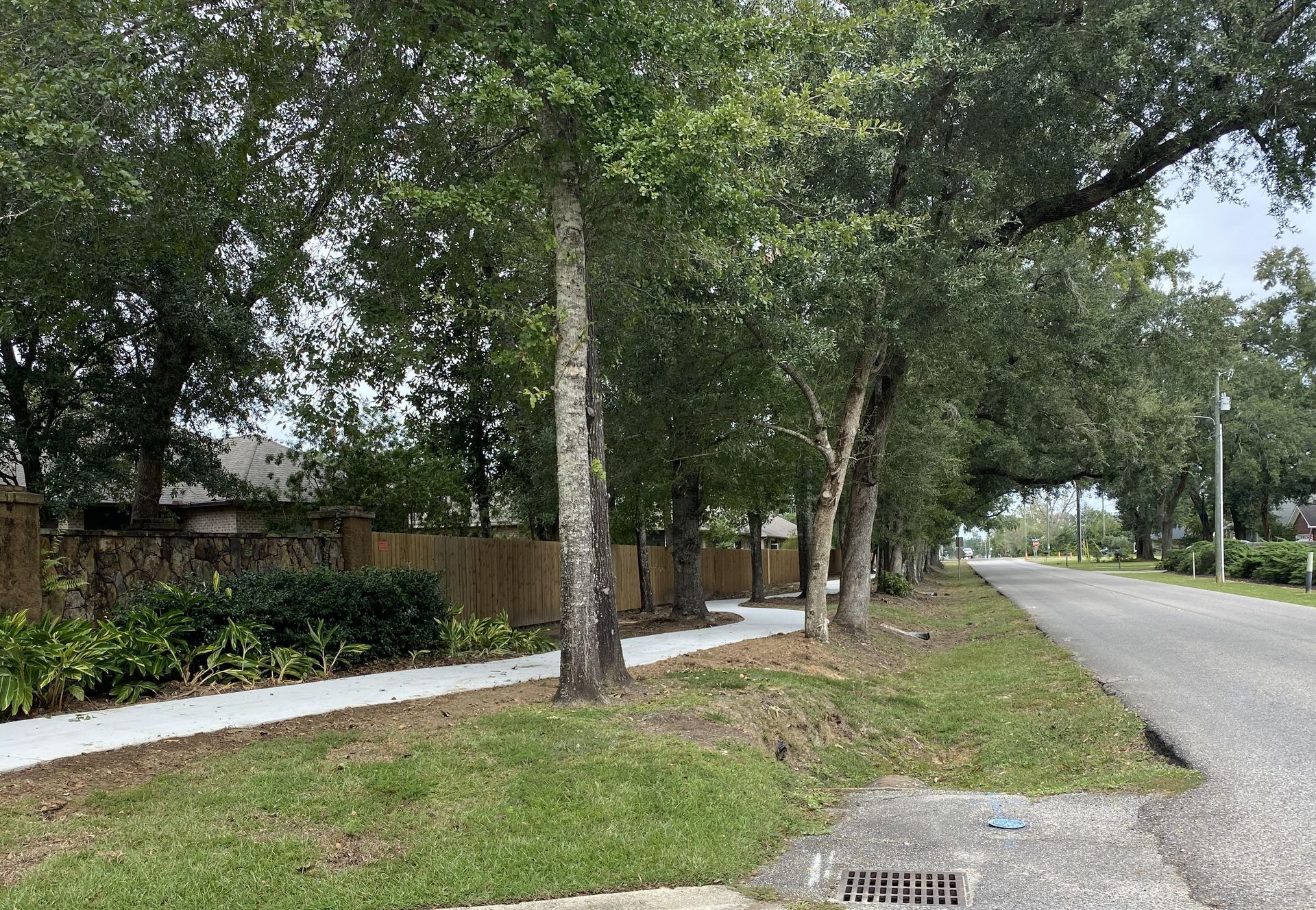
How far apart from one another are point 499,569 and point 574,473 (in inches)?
383

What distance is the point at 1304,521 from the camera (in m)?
75.4

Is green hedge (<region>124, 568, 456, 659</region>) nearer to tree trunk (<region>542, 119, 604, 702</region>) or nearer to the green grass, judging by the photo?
tree trunk (<region>542, 119, 604, 702</region>)

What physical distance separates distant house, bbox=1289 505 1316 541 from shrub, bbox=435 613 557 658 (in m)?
75.8

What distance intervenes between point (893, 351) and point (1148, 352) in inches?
282

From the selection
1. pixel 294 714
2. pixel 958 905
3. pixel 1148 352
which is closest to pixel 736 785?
pixel 958 905

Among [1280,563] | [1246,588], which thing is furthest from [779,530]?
[1246,588]

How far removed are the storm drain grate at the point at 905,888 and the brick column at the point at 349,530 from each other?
33.1 feet

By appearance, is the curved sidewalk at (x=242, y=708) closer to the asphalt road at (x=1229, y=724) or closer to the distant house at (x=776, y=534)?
the asphalt road at (x=1229, y=724)

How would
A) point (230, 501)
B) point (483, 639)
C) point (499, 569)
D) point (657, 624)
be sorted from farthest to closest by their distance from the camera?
1. point (230, 501)
2. point (657, 624)
3. point (499, 569)
4. point (483, 639)

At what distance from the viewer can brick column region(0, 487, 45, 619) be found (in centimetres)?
909

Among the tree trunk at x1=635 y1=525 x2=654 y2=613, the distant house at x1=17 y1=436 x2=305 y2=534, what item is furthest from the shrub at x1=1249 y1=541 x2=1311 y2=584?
the distant house at x1=17 y1=436 x2=305 y2=534

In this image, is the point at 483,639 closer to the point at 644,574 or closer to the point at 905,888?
the point at 905,888

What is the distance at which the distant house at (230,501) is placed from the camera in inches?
785

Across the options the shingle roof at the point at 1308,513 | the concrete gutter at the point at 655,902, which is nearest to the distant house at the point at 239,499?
the concrete gutter at the point at 655,902
